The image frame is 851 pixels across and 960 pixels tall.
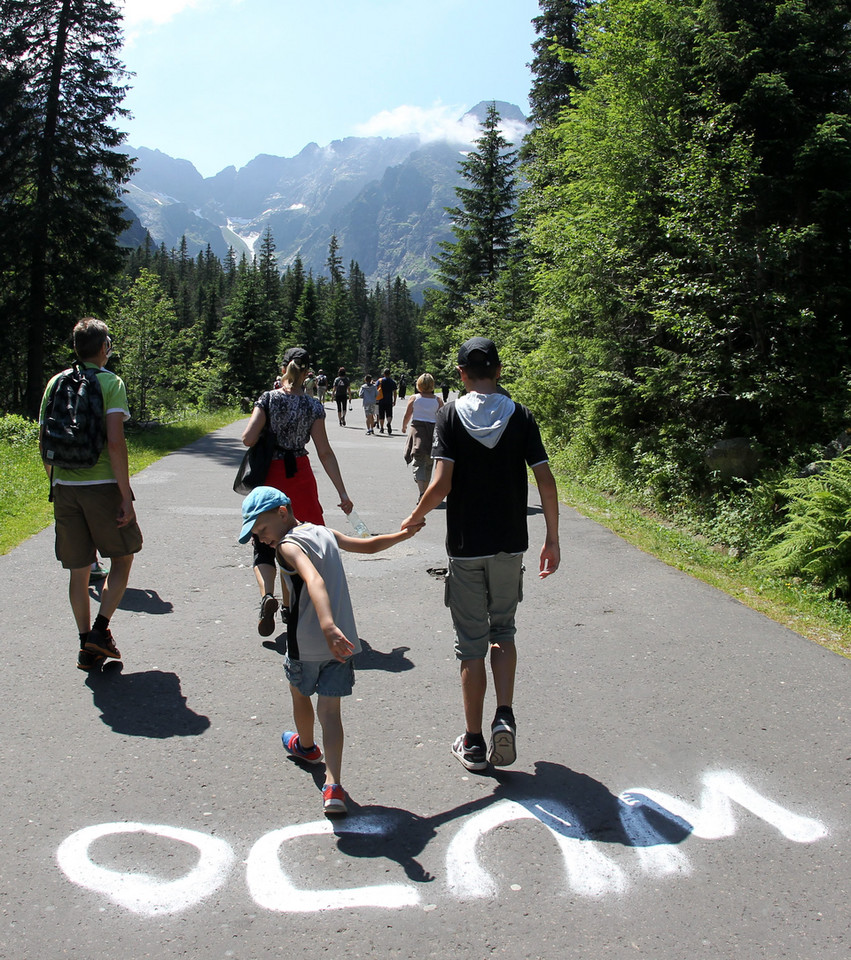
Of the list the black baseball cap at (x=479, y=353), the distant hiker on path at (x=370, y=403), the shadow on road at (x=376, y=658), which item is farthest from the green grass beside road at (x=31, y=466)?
the black baseball cap at (x=479, y=353)

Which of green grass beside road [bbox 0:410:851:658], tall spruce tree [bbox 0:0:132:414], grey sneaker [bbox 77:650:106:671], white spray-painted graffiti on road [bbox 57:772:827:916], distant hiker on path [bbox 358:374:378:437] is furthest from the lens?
distant hiker on path [bbox 358:374:378:437]

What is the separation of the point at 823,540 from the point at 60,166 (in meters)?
22.9

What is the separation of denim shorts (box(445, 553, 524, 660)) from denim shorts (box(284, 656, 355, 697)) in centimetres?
62

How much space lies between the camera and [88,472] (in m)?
4.79

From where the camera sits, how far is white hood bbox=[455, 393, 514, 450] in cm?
372

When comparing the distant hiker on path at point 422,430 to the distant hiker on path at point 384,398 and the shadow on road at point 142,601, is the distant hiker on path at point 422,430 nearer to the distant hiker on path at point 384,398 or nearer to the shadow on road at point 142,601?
the shadow on road at point 142,601

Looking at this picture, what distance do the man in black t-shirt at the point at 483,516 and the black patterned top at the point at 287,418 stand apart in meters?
1.97

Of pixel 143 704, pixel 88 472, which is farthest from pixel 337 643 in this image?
pixel 88 472

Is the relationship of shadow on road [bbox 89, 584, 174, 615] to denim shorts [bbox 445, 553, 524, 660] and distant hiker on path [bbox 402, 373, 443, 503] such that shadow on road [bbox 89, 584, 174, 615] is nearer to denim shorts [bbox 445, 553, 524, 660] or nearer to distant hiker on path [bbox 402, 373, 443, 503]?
denim shorts [bbox 445, 553, 524, 660]

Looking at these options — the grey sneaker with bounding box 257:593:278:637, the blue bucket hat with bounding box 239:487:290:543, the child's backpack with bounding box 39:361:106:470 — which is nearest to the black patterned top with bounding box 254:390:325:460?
the child's backpack with bounding box 39:361:106:470

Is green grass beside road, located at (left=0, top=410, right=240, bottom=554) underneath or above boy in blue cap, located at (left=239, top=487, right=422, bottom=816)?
underneath

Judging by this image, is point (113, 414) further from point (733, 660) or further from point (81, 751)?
point (733, 660)

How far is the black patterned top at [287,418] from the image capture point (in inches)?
219

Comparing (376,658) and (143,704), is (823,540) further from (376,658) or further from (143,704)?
(143,704)
